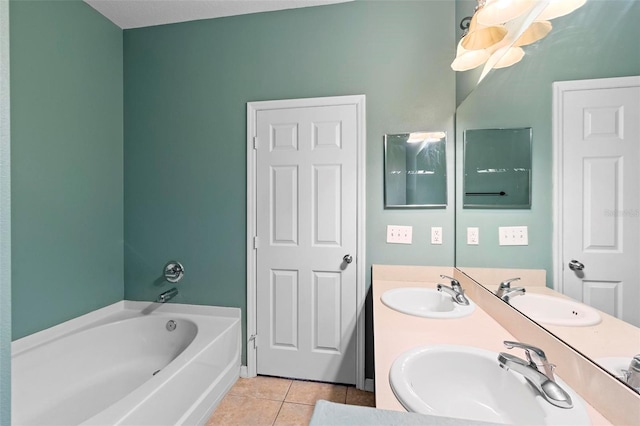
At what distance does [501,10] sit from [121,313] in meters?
3.08

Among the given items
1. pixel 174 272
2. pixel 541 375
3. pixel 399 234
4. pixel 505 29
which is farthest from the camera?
pixel 174 272

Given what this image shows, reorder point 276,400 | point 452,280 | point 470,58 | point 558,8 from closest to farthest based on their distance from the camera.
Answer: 1. point 558,8
2. point 470,58
3. point 452,280
4. point 276,400

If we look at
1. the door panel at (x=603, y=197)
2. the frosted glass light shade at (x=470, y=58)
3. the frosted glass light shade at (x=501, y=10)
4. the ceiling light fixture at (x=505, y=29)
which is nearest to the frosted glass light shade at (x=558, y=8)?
the ceiling light fixture at (x=505, y=29)

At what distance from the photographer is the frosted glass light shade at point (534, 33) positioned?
0.89 metres

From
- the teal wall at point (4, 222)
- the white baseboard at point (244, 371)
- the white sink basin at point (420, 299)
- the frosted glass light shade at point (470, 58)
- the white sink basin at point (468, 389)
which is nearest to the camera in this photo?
the teal wall at point (4, 222)

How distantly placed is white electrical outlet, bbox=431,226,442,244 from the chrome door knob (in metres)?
1.03

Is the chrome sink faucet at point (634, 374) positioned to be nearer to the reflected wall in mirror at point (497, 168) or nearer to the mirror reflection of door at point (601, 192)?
the mirror reflection of door at point (601, 192)

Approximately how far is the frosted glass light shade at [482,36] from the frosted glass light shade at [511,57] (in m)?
0.12

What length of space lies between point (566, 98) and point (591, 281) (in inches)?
21.2

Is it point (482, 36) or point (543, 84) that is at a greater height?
point (482, 36)

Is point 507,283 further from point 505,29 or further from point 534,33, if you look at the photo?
point 505,29

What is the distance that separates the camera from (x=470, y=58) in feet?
4.66

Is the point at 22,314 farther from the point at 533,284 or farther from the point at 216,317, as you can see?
the point at 533,284

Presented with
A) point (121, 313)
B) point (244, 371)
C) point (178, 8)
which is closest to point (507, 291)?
point (244, 371)
